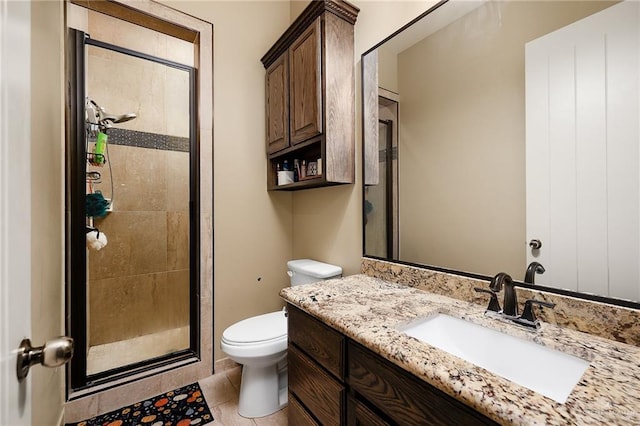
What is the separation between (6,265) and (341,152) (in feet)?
4.61

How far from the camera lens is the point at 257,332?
5.10 ft


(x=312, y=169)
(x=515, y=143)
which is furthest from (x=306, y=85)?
(x=515, y=143)

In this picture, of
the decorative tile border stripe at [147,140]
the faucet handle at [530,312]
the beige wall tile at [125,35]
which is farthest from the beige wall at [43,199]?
the beige wall tile at [125,35]

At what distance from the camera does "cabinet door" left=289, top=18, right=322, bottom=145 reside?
155 centimetres

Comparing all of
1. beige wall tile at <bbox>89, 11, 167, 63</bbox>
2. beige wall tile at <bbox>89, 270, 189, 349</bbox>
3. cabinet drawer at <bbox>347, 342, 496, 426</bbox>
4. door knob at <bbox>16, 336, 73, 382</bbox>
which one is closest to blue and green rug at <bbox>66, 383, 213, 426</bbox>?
beige wall tile at <bbox>89, 270, 189, 349</bbox>

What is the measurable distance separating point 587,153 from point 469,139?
1.27 feet

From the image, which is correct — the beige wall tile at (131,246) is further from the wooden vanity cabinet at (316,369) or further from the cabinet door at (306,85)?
the wooden vanity cabinet at (316,369)

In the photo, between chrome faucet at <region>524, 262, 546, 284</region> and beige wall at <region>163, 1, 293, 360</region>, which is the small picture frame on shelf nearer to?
beige wall at <region>163, 1, 293, 360</region>

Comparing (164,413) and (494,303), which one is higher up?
(494,303)

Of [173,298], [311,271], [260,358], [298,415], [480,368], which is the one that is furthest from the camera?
[173,298]

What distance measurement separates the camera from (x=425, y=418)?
2.19ft

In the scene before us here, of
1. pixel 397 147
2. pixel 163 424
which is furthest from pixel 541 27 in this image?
pixel 163 424

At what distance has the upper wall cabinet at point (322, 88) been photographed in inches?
60.9

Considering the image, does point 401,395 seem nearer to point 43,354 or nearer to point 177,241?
point 43,354
